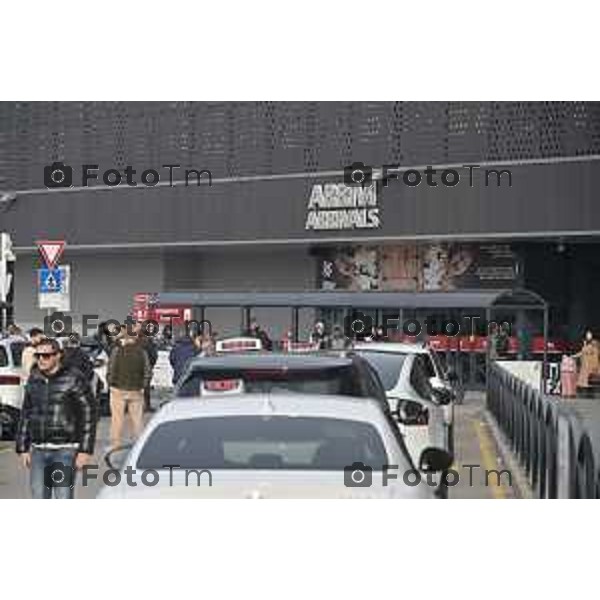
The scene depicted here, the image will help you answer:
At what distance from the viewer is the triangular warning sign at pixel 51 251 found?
1334cm

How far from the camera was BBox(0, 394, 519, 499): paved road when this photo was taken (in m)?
12.6

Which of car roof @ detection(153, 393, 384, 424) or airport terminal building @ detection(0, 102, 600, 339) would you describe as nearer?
car roof @ detection(153, 393, 384, 424)

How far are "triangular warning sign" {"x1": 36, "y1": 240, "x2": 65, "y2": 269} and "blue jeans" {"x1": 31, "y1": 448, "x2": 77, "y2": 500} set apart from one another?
3.73 metres

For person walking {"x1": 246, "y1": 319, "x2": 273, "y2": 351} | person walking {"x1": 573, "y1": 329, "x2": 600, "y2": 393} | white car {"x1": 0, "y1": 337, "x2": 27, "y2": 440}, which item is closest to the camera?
person walking {"x1": 246, "y1": 319, "x2": 273, "y2": 351}

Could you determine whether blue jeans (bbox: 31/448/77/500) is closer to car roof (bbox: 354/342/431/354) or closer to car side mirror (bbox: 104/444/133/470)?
car side mirror (bbox: 104/444/133/470)

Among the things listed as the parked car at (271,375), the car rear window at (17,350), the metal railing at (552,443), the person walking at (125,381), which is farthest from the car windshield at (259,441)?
the car rear window at (17,350)

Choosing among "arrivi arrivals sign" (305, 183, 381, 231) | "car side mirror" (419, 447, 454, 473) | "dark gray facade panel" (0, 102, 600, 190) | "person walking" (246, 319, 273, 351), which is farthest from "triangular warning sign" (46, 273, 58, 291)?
"car side mirror" (419, 447, 454, 473)

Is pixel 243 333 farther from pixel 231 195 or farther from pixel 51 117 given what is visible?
pixel 51 117

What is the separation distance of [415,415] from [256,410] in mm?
5194

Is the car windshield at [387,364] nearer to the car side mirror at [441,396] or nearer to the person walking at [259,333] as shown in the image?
the car side mirror at [441,396]

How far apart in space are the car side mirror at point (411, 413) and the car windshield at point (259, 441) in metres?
4.96

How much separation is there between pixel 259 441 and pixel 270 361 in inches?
74.2

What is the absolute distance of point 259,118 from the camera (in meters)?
13.9
